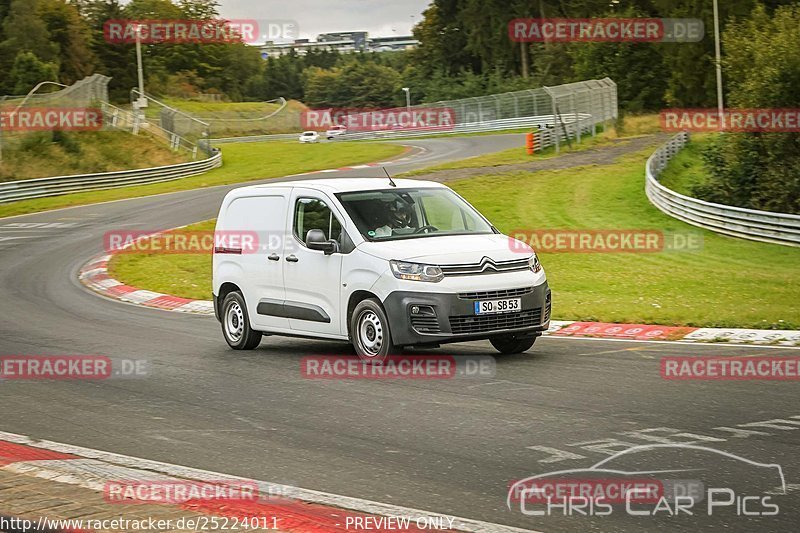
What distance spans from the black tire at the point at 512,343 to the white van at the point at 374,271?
0.04ft

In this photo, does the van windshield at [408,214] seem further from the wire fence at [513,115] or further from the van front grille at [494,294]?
the wire fence at [513,115]

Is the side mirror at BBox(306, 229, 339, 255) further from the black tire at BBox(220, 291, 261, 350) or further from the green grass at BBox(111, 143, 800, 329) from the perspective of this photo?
the green grass at BBox(111, 143, 800, 329)

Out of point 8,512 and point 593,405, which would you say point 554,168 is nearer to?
point 593,405

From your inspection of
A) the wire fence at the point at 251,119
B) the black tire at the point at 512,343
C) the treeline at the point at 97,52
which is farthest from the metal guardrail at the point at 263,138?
the black tire at the point at 512,343

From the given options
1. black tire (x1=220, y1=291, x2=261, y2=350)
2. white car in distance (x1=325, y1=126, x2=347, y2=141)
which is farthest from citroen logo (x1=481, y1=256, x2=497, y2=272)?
white car in distance (x1=325, y1=126, x2=347, y2=141)

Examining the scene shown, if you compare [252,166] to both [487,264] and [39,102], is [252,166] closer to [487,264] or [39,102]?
[39,102]

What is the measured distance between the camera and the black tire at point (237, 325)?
13.1m

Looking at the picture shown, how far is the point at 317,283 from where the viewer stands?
11.8 m

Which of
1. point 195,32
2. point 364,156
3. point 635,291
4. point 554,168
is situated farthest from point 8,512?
point 195,32

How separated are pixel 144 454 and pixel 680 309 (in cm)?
1008

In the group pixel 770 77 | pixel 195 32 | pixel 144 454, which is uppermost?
pixel 195 32

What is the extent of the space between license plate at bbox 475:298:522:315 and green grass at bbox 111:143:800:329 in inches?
149

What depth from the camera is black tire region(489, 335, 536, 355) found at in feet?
38.3

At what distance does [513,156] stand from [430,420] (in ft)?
140
